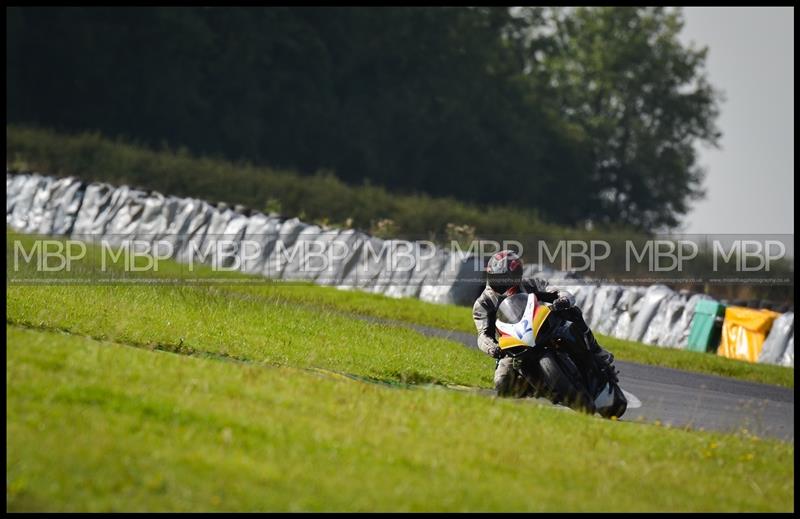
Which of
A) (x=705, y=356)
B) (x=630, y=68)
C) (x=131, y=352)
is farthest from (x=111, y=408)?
(x=630, y=68)

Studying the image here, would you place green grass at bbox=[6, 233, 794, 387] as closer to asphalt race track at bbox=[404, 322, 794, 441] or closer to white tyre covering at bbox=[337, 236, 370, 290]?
asphalt race track at bbox=[404, 322, 794, 441]

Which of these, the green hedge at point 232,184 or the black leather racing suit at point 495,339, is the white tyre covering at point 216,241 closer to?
the green hedge at point 232,184

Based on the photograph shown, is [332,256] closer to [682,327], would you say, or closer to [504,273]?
[682,327]

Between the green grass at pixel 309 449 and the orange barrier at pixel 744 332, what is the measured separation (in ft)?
46.0

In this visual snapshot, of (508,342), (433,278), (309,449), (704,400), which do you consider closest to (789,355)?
(433,278)

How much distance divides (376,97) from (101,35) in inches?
644

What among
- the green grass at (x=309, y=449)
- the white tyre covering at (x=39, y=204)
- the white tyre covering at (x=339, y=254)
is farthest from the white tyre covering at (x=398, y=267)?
the green grass at (x=309, y=449)

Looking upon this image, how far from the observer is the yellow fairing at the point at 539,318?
39.8ft

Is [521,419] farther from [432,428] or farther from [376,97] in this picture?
[376,97]

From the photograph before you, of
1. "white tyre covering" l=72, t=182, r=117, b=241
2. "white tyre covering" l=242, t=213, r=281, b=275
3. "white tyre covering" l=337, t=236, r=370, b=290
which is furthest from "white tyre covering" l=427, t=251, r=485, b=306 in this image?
"white tyre covering" l=72, t=182, r=117, b=241

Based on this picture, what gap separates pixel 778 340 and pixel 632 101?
62.5m

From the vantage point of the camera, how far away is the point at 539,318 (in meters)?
12.2

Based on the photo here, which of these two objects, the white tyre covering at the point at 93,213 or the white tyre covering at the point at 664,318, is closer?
the white tyre covering at the point at 664,318

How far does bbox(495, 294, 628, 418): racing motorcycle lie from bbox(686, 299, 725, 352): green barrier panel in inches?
538
